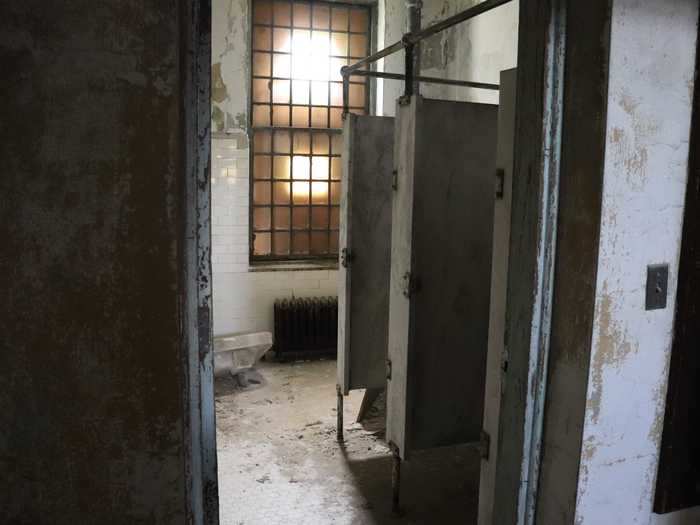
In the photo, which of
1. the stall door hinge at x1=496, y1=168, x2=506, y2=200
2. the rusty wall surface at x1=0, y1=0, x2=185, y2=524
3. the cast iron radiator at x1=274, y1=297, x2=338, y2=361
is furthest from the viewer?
the cast iron radiator at x1=274, y1=297, x2=338, y2=361

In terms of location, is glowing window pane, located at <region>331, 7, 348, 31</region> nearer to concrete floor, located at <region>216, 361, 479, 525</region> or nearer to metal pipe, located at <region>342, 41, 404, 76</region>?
metal pipe, located at <region>342, 41, 404, 76</region>

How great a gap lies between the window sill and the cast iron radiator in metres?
0.27

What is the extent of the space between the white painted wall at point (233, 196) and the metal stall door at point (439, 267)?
102 inches

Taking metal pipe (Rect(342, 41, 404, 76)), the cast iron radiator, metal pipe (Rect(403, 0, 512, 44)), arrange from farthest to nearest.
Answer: the cast iron radiator, metal pipe (Rect(342, 41, 404, 76)), metal pipe (Rect(403, 0, 512, 44))

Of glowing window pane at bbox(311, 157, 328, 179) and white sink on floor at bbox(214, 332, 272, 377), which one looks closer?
white sink on floor at bbox(214, 332, 272, 377)

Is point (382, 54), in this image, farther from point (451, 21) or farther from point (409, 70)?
point (451, 21)

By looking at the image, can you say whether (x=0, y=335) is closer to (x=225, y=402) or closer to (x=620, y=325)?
(x=620, y=325)

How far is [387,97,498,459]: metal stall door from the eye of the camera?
2.46 metres

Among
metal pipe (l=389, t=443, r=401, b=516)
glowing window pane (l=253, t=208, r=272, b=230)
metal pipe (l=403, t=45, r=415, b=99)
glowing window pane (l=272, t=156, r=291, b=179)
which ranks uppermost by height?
metal pipe (l=403, t=45, r=415, b=99)

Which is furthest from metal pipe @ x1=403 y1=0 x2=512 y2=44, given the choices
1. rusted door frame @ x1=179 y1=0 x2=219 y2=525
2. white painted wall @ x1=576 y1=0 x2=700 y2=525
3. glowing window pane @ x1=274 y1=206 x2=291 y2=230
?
glowing window pane @ x1=274 y1=206 x2=291 y2=230

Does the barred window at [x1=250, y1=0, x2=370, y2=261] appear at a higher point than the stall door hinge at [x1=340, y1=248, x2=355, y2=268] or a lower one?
higher

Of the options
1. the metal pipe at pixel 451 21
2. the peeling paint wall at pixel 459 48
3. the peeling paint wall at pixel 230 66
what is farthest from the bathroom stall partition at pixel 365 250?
the peeling paint wall at pixel 230 66

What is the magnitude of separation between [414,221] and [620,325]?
3.45ft

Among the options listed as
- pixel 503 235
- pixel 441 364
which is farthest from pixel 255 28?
pixel 503 235
